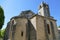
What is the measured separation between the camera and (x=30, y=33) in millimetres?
18141

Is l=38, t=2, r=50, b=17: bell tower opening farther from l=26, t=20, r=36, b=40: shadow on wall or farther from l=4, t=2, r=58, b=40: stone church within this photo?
l=26, t=20, r=36, b=40: shadow on wall

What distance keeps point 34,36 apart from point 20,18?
4.27 meters

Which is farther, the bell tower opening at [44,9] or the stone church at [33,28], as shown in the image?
the bell tower opening at [44,9]

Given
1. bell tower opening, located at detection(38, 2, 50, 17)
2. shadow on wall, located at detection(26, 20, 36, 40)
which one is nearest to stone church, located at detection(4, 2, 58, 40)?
shadow on wall, located at detection(26, 20, 36, 40)

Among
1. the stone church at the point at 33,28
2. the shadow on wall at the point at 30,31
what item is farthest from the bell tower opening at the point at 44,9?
the shadow on wall at the point at 30,31

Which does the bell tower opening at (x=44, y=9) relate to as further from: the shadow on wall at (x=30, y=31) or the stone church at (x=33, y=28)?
the shadow on wall at (x=30, y=31)

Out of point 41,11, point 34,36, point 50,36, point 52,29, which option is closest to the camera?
point 34,36

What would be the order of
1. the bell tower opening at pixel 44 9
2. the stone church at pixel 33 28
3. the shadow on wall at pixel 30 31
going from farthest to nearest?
1. the bell tower opening at pixel 44 9
2. the stone church at pixel 33 28
3. the shadow on wall at pixel 30 31

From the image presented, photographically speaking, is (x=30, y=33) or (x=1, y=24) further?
(x=30, y=33)

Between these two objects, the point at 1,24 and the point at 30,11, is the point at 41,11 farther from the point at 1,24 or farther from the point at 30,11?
the point at 1,24

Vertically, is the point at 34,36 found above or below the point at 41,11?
below

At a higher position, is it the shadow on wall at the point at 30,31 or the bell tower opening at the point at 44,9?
the bell tower opening at the point at 44,9

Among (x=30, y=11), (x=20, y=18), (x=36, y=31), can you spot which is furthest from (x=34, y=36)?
(x=30, y=11)

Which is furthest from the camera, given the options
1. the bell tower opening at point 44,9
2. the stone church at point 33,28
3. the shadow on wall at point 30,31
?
the bell tower opening at point 44,9
